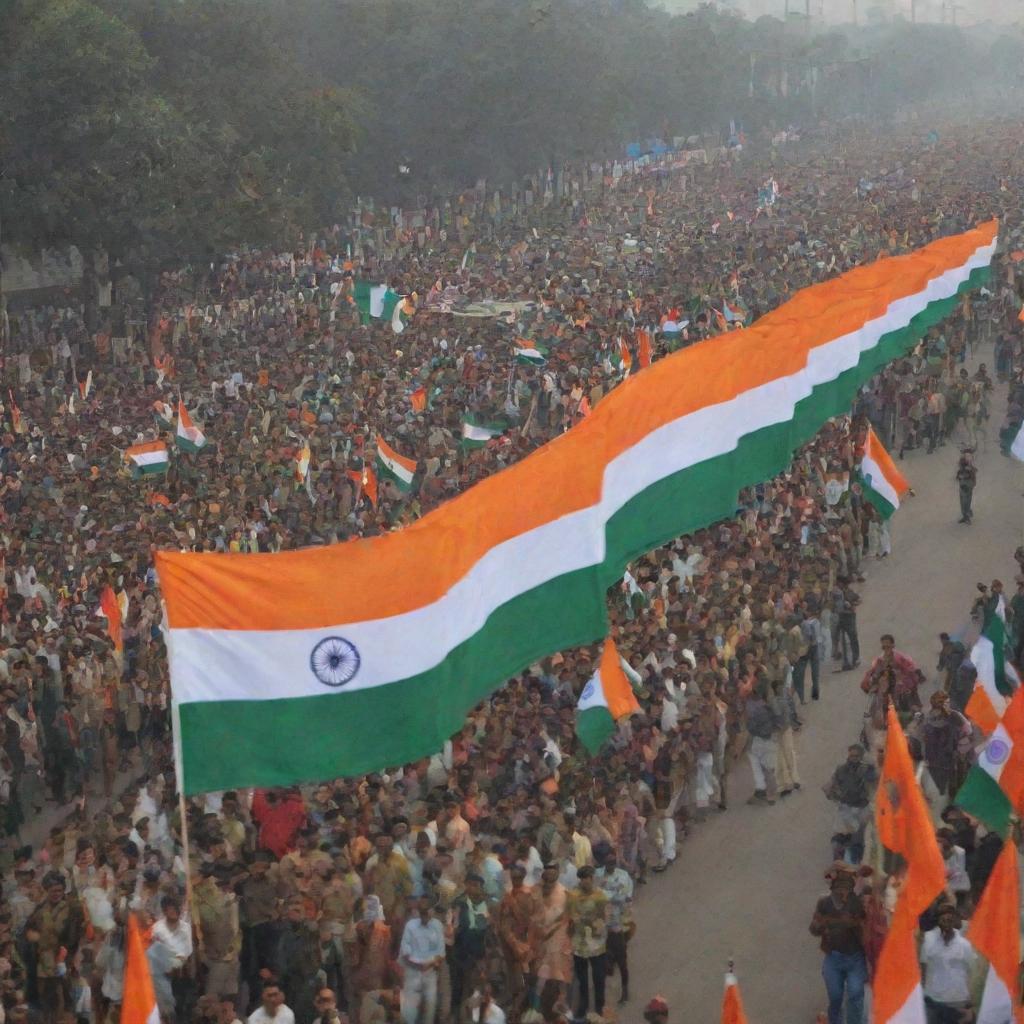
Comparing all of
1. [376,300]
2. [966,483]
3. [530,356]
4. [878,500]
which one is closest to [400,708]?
[878,500]

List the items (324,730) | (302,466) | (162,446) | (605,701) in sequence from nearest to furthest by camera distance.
Result: (324,730) → (605,701) → (302,466) → (162,446)

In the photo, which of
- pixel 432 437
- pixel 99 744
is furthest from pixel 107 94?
pixel 99 744

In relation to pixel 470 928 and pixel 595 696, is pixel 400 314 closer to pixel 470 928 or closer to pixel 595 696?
pixel 595 696

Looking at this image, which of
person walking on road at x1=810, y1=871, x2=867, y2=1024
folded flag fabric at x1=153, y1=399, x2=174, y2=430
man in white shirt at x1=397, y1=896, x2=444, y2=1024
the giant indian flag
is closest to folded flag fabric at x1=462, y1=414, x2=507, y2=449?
folded flag fabric at x1=153, y1=399, x2=174, y2=430

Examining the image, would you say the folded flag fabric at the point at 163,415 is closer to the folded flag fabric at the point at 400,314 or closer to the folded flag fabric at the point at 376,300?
the folded flag fabric at the point at 400,314

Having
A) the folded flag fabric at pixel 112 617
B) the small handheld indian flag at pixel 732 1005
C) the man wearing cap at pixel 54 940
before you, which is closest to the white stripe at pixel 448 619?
the small handheld indian flag at pixel 732 1005
